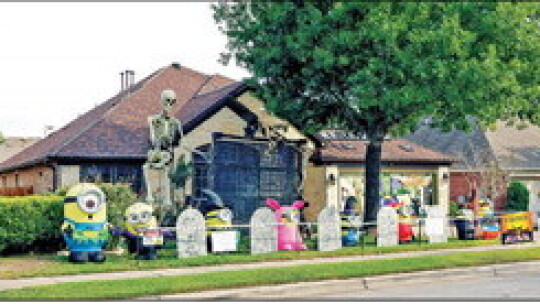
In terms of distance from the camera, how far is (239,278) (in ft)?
40.1

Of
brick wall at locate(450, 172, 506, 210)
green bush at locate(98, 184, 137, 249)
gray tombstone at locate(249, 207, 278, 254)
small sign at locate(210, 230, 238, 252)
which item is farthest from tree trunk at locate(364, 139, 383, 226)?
brick wall at locate(450, 172, 506, 210)

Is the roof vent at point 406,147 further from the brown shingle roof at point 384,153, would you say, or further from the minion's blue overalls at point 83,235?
the minion's blue overalls at point 83,235

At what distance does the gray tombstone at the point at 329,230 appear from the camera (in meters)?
17.2

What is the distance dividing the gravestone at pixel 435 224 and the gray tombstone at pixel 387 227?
125cm

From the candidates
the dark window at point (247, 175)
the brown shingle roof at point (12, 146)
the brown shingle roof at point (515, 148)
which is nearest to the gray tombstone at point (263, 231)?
the dark window at point (247, 175)

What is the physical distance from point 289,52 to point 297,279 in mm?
8892

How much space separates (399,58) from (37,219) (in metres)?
10.1

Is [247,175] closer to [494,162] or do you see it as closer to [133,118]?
[133,118]

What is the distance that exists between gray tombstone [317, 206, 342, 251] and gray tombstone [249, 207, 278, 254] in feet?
4.46

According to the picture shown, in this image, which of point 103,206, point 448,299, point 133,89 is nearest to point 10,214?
point 103,206

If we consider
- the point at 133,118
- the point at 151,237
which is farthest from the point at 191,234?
the point at 133,118

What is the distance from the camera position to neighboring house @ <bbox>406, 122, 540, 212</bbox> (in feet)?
105

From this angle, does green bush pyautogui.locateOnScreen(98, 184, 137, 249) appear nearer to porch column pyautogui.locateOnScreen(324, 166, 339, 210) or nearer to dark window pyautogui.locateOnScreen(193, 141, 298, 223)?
dark window pyautogui.locateOnScreen(193, 141, 298, 223)

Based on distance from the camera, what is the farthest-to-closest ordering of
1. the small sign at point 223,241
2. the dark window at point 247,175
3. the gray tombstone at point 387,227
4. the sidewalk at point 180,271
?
the dark window at point 247,175, the gray tombstone at point 387,227, the small sign at point 223,241, the sidewalk at point 180,271
